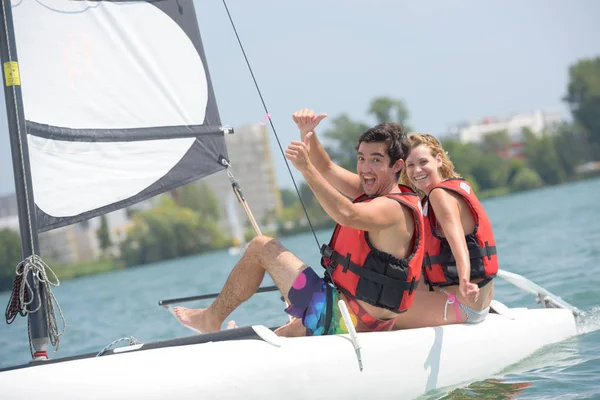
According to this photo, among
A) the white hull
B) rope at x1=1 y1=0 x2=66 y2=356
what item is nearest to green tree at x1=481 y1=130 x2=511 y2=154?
the white hull

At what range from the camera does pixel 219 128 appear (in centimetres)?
477

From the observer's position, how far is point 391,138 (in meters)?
3.54

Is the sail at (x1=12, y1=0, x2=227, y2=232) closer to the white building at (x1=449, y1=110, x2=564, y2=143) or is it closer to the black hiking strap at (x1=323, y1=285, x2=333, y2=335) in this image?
the black hiking strap at (x1=323, y1=285, x2=333, y2=335)

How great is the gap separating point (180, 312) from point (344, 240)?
967 millimetres

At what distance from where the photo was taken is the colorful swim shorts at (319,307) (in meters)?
3.62

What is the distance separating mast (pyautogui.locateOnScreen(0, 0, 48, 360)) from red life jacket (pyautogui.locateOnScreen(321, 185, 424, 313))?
134 centimetres

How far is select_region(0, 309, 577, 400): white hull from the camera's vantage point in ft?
10.1

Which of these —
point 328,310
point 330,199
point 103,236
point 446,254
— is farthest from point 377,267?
point 103,236

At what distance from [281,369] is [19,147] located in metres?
1.60

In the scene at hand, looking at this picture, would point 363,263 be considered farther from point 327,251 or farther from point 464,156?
point 464,156

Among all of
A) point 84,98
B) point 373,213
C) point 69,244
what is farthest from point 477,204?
point 69,244

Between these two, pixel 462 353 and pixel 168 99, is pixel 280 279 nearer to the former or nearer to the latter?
pixel 462 353

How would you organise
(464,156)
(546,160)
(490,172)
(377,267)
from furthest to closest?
(464,156)
(490,172)
(546,160)
(377,267)

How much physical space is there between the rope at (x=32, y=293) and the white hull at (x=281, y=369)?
50 centimetres
